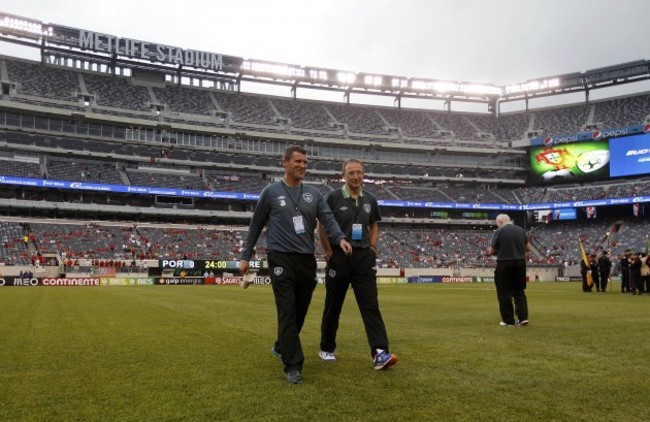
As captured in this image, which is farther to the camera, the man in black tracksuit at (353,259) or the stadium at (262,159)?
the stadium at (262,159)

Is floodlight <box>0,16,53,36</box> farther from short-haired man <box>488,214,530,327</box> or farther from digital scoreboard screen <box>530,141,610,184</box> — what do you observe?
short-haired man <box>488,214,530,327</box>

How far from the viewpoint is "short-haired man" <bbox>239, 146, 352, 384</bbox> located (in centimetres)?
594

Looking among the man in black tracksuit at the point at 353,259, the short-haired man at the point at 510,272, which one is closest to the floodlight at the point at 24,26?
the short-haired man at the point at 510,272

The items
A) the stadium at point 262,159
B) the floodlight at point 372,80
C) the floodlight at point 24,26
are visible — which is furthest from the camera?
the floodlight at point 372,80

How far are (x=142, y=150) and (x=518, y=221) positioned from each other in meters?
53.6

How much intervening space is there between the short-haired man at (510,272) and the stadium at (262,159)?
123ft

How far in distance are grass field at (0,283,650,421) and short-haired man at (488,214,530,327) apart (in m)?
0.53

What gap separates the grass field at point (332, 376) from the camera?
425 cm

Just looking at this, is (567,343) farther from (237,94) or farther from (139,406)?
(237,94)

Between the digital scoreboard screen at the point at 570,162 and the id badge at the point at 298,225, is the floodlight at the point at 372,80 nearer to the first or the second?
the digital scoreboard screen at the point at 570,162

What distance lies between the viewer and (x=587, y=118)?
80625mm

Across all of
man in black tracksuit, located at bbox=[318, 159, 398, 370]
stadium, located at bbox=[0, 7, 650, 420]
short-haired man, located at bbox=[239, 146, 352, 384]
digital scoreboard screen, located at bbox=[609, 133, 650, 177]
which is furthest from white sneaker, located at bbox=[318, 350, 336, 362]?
digital scoreboard screen, located at bbox=[609, 133, 650, 177]

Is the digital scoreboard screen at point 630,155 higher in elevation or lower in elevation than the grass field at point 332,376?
higher

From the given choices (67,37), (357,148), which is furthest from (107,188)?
(357,148)
